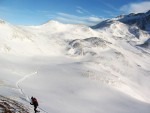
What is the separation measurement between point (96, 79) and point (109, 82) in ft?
18.5

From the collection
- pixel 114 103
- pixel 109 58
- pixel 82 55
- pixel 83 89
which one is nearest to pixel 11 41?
pixel 82 55

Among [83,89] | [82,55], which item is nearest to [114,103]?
[83,89]

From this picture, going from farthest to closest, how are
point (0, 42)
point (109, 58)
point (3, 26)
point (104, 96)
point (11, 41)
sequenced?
point (109, 58), point (3, 26), point (11, 41), point (0, 42), point (104, 96)

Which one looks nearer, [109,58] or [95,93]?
[95,93]

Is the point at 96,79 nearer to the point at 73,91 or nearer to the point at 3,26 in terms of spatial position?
the point at 73,91

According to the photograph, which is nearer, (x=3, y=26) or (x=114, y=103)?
(x=114, y=103)

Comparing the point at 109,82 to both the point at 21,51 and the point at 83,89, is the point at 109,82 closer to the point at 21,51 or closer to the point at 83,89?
the point at 83,89

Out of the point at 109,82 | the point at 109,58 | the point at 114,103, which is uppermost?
the point at 109,58

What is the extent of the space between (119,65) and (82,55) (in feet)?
91.0

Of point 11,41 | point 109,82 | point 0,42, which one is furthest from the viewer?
point 11,41

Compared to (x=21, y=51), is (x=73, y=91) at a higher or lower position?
lower

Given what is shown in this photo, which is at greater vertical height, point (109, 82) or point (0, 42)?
point (0, 42)

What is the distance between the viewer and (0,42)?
149 meters

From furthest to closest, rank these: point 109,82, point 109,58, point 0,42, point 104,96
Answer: point 109,58 → point 0,42 → point 109,82 → point 104,96
